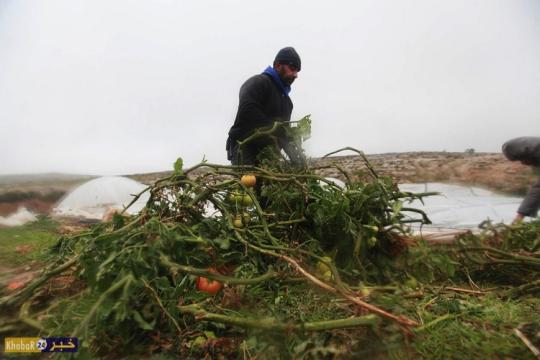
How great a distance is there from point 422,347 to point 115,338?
79cm

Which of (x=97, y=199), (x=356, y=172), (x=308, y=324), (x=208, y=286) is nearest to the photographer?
(x=308, y=324)

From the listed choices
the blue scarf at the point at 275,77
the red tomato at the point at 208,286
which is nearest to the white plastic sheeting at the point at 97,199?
the blue scarf at the point at 275,77

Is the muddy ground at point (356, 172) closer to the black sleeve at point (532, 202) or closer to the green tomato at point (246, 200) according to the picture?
the black sleeve at point (532, 202)

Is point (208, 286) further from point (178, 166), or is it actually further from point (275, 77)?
point (275, 77)

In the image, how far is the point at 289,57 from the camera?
2.46 m

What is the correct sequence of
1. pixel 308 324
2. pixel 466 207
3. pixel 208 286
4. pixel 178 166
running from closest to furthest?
pixel 308 324
pixel 208 286
pixel 178 166
pixel 466 207

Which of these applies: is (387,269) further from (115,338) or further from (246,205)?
(115,338)

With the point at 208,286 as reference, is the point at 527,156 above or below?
above

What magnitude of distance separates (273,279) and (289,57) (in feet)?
5.61

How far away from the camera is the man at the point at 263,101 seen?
233 cm

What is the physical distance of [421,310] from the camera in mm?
1045

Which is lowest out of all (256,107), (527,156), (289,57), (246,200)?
(246,200)

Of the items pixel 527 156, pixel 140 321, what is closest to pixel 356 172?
pixel 140 321

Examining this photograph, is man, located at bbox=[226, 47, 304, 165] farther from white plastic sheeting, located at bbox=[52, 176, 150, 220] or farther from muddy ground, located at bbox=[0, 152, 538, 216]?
white plastic sheeting, located at bbox=[52, 176, 150, 220]
